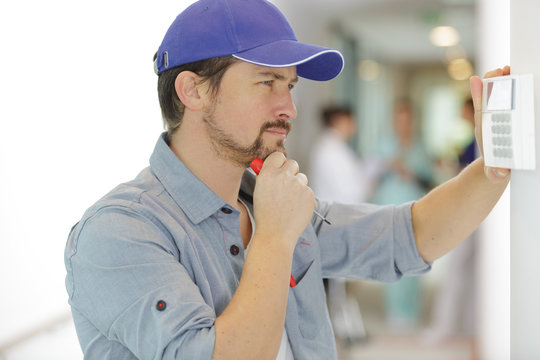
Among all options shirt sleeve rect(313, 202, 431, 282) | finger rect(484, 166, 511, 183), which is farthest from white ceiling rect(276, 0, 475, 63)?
finger rect(484, 166, 511, 183)

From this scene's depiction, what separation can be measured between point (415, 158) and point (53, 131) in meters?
3.21

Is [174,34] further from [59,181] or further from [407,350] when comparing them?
[407,350]

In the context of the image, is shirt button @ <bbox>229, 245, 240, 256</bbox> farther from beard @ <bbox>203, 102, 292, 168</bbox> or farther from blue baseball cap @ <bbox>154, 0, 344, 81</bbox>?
blue baseball cap @ <bbox>154, 0, 344, 81</bbox>

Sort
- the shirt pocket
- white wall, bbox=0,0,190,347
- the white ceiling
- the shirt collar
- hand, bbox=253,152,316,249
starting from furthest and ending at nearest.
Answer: the white ceiling < white wall, bbox=0,0,190,347 < the shirt pocket < the shirt collar < hand, bbox=253,152,316,249

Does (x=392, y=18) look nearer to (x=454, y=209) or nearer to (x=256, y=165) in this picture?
(x=454, y=209)

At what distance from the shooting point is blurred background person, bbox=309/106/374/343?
13.2ft

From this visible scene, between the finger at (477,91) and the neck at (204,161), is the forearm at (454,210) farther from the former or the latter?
the neck at (204,161)

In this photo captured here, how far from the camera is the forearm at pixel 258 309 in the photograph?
883 mm

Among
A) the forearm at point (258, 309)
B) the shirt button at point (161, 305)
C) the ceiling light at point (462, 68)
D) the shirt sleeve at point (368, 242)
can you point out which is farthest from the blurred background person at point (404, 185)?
the ceiling light at point (462, 68)

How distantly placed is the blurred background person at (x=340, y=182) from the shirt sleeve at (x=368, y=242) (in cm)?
262

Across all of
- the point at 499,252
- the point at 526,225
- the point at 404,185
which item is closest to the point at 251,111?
the point at 526,225

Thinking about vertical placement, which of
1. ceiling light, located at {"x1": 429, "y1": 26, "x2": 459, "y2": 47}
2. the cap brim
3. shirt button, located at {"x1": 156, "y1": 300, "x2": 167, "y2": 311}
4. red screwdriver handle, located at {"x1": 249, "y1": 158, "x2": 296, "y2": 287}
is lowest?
shirt button, located at {"x1": 156, "y1": 300, "x2": 167, "y2": 311}

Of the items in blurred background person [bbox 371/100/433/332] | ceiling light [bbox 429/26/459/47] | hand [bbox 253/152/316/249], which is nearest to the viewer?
hand [bbox 253/152/316/249]

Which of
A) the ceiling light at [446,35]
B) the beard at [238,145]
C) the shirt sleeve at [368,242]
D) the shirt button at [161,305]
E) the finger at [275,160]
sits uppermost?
the ceiling light at [446,35]
